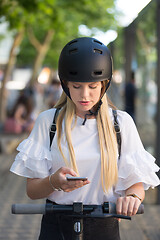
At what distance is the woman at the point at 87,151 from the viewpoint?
2.19 meters

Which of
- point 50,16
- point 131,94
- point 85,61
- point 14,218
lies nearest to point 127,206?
point 85,61

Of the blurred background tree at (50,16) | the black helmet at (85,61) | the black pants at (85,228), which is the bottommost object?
the black pants at (85,228)

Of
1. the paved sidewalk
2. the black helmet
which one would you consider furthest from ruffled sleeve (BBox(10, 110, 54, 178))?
the paved sidewalk

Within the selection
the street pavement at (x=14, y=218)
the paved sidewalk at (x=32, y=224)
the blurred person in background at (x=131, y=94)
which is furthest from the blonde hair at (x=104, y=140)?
→ the blurred person in background at (x=131, y=94)

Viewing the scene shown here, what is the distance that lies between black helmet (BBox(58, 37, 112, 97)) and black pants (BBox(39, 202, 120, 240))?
27.9 inches

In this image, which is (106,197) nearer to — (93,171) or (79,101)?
(93,171)

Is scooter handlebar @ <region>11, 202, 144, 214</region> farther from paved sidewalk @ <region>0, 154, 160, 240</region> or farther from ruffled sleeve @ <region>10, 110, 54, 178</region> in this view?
paved sidewalk @ <region>0, 154, 160, 240</region>

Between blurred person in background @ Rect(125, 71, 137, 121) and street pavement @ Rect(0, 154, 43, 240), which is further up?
blurred person in background @ Rect(125, 71, 137, 121)

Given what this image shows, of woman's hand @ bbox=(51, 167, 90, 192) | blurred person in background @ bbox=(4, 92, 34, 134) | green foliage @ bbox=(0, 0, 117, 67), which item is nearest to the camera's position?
woman's hand @ bbox=(51, 167, 90, 192)

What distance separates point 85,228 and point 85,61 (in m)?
0.84

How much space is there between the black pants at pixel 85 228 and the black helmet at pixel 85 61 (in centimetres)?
71

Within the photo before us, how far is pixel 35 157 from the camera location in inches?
87.3

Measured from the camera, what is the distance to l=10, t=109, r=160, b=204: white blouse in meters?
2.23

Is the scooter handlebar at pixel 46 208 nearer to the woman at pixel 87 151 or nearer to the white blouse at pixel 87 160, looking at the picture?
the woman at pixel 87 151
